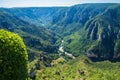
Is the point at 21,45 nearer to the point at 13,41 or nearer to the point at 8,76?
the point at 13,41

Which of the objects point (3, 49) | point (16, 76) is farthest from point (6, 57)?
point (16, 76)

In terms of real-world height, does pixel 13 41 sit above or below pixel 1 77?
above

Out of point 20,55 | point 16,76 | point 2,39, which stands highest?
point 2,39

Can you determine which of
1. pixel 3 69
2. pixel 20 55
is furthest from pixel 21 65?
pixel 3 69

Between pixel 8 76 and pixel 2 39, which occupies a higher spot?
pixel 2 39

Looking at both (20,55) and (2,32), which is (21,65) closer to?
(20,55)

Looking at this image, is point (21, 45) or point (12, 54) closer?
point (12, 54)
